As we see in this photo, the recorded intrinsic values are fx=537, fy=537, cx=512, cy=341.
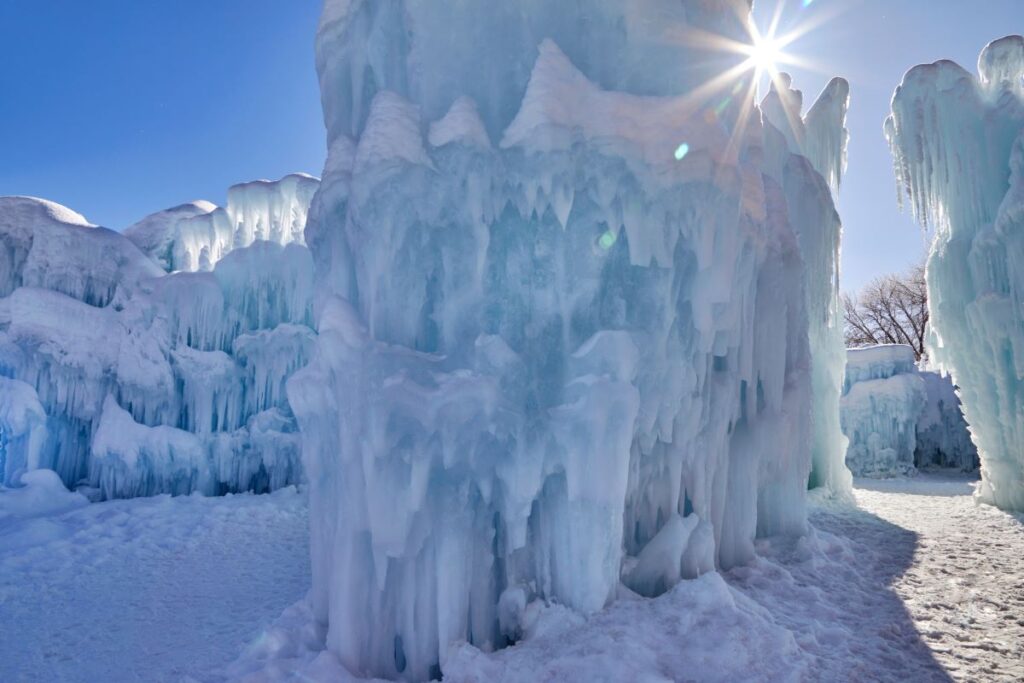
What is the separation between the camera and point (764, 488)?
812 cm

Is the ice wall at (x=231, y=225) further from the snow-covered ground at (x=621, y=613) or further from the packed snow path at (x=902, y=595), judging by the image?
the packed snow path at (x=902, y=595)

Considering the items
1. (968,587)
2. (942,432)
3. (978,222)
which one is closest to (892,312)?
(942,432)

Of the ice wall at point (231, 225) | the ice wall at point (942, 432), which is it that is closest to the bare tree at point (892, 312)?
the ice wall at point (942, 432)

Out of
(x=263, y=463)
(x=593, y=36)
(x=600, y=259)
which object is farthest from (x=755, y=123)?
(x=263, y=463)

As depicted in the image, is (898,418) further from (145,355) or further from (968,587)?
(145,355)

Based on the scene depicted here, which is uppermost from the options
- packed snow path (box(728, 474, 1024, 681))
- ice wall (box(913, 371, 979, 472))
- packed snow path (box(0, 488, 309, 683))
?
ice wall (box(913, 371, 979, 472))

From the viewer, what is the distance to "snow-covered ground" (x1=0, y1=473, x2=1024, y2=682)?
430 centimetres

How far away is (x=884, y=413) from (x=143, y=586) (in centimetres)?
2415

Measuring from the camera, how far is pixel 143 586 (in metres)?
8.07

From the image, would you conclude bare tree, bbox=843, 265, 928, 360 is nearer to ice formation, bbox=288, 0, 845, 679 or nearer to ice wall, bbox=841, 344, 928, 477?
ice wall, bbox=841, 344, 928, 477

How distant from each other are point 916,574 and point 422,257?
7165 mm

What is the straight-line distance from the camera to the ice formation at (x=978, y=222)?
35.7ft

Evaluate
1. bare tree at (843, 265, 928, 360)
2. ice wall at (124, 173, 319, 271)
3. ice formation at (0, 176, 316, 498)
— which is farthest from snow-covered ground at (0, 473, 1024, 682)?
bare tree at (843, 265, 928, 360)

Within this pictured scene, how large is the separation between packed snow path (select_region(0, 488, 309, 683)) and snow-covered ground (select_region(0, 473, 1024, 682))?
1.3 inches
